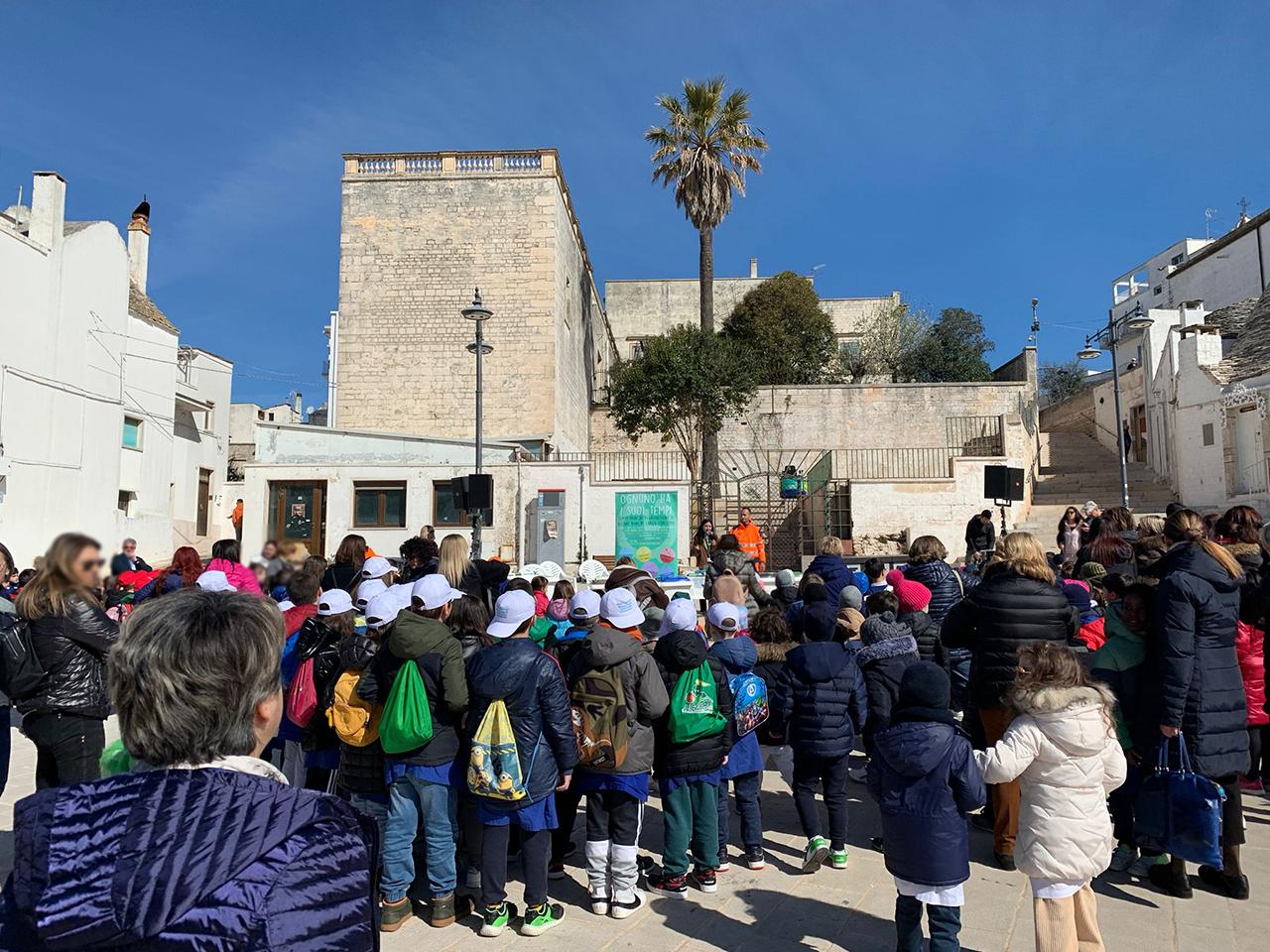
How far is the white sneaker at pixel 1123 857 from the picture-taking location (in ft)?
15.4

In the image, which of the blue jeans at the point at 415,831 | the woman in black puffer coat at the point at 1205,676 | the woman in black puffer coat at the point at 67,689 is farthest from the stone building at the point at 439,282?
the woman in black puffer coat at the point at 1205,676

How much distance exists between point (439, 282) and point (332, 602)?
79.2 ft

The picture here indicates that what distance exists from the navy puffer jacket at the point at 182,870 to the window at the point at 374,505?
19.8m

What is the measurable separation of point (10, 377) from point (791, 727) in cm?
425

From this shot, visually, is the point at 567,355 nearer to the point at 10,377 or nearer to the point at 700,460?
the point at 700,460

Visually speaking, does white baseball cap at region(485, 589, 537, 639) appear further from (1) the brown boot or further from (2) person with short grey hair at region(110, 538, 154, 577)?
(2) person with short grey hair at region(110, 538, 154, 577)

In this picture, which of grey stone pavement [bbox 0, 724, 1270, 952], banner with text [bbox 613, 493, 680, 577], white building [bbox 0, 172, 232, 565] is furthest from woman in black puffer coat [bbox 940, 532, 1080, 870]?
banner with text [bbox 613, 493, 680, 577]

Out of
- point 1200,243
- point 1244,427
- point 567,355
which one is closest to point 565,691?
point 1244,427

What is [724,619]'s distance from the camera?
506 centimetres

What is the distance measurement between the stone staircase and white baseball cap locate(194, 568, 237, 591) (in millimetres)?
20599

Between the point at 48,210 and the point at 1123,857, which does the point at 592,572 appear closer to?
the point at 1123,857

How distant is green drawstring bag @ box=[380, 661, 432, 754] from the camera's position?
410 cm

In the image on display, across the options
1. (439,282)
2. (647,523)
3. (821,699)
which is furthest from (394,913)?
(439,282)

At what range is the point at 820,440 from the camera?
3002cm
